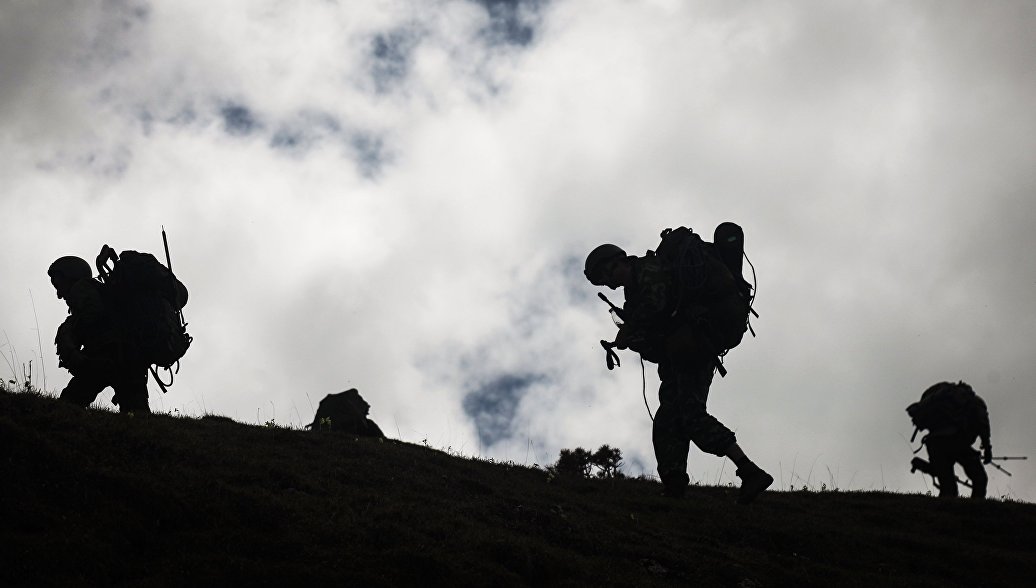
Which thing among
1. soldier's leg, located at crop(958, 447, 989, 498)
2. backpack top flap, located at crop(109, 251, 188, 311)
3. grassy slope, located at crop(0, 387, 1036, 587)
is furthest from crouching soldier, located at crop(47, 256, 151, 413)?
soldier's leg, located at crop(958, 447, 989, 498)

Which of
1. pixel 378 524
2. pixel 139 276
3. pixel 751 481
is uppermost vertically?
pixel 139 276

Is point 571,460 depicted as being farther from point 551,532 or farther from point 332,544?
point 332,544

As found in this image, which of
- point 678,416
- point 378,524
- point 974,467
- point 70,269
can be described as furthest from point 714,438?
point 70,269

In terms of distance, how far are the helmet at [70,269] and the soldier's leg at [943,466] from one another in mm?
16348

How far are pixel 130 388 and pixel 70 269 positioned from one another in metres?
2.42

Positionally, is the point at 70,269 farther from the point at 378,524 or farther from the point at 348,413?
the point at 378,524

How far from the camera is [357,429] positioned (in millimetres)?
19594

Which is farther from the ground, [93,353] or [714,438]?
[93,353]

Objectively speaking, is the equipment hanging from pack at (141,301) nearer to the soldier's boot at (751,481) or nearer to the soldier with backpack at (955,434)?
the soldier's boot at (751,481)

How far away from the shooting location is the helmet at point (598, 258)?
45.2 feet

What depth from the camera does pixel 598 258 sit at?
1380 centimetres

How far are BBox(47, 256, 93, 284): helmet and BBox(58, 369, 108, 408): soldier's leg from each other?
5.96ft

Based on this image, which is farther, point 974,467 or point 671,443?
point 974,467

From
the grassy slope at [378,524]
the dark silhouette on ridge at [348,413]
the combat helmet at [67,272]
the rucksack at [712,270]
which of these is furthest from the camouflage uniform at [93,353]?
the rucksack at [712,270]
